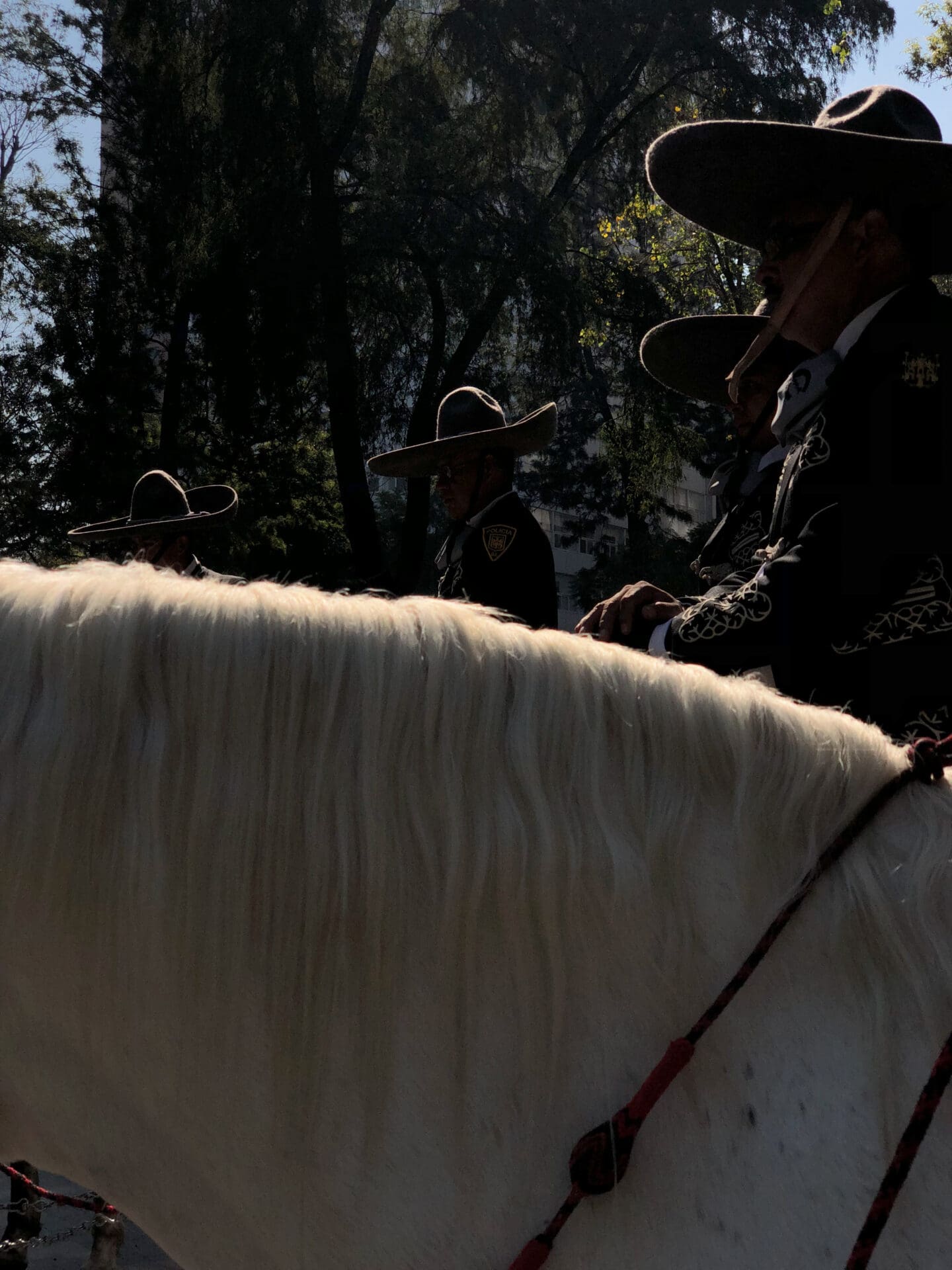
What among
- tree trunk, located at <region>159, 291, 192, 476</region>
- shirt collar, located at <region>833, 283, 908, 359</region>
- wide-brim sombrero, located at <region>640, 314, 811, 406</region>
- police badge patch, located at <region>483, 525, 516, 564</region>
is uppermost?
tree trunk, located at <region>159, 291, 192, 476</region>

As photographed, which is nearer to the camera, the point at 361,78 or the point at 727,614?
the point at 727,614

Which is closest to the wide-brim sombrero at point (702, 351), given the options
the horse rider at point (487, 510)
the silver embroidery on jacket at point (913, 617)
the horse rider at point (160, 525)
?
the horse rider at point (487, 510)

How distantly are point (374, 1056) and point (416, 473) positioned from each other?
3.95 m

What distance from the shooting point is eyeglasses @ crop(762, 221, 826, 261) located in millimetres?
1919

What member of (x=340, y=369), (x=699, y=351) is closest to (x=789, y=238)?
(x=699, y=351)

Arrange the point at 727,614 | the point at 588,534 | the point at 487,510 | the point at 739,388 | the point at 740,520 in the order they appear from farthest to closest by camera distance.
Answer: the point at 588,534 < the point at 487,510 < the point at 740,520 < the point at 739,388 < the point at 727,614

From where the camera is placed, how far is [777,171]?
1924mm

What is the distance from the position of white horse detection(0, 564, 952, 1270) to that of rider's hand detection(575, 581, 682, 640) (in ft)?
2.19

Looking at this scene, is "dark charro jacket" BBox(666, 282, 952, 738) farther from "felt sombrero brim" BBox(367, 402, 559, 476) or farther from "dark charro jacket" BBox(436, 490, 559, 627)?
"felt sombrero brim" BBox(367, 402, 559, 476)

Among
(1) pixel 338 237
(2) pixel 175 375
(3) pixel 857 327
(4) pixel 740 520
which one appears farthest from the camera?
(2) pixel 175 375

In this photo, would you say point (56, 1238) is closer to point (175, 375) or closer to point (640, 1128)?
point (640, 1128)

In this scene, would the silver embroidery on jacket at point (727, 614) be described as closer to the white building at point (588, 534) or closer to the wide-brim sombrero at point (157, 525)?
the wide-brim sombrero at point (157, 525)

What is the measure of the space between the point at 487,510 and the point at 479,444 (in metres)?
0.35

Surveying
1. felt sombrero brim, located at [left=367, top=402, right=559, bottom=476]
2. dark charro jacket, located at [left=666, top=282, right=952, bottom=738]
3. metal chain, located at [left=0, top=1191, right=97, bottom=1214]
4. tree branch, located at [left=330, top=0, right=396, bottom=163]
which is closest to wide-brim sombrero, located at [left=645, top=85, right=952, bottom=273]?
dark charro jacket, located at [left=666, top=282, right=952, bottom=738]
